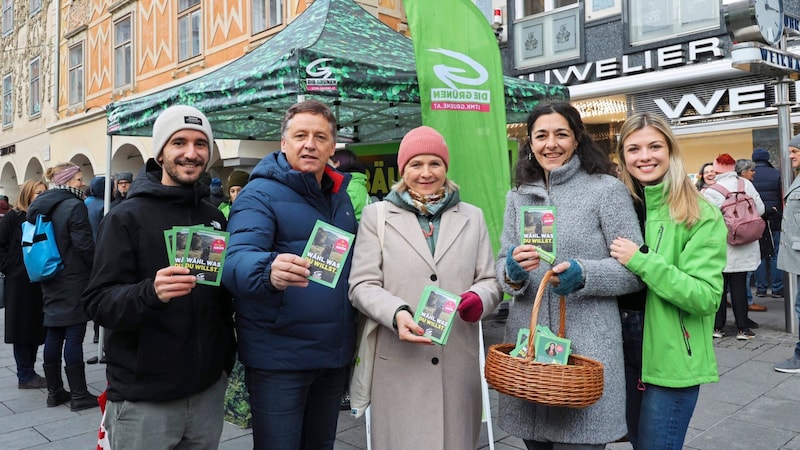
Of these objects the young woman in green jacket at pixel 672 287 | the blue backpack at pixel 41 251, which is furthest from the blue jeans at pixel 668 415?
the blue backpack at pixel 41 251

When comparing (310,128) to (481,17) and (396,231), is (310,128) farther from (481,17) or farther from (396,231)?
(481,17)

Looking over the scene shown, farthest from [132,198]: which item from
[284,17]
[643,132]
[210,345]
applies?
[284,17]

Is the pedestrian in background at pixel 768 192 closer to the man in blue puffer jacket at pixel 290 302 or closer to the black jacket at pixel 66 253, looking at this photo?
the man in blue puffer jacket at pixel 290 302

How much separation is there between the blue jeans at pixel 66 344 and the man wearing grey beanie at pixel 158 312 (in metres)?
2.98

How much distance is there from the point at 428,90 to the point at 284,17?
810cm

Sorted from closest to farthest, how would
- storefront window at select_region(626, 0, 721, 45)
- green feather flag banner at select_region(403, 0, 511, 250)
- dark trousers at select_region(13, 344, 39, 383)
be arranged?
1. green feather flag banner at select_region(403, 0, 511, 250)
2. dark trousers at select_region(13, 344, 39, 383)
3. storefront window at select_region(626, 0, 721, 45)

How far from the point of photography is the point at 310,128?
7.50 feet

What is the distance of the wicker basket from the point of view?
6.15ft

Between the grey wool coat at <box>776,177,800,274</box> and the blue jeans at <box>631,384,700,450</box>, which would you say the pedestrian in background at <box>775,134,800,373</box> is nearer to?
the grey wool coat at <box>776,177,800,274</box>

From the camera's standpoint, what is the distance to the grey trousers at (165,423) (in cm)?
198

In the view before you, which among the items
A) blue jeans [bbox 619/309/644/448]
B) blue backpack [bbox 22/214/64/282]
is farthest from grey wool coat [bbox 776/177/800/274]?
blue backpack [bbox 22/214/64/282]

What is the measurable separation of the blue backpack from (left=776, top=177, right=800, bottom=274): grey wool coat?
6.25m

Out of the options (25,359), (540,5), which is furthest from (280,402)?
(540,5)

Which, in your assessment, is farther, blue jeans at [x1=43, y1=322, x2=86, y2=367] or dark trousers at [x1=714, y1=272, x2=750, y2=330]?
dark trousers at [x1=714, y1=272, x2=750, y2=330]
